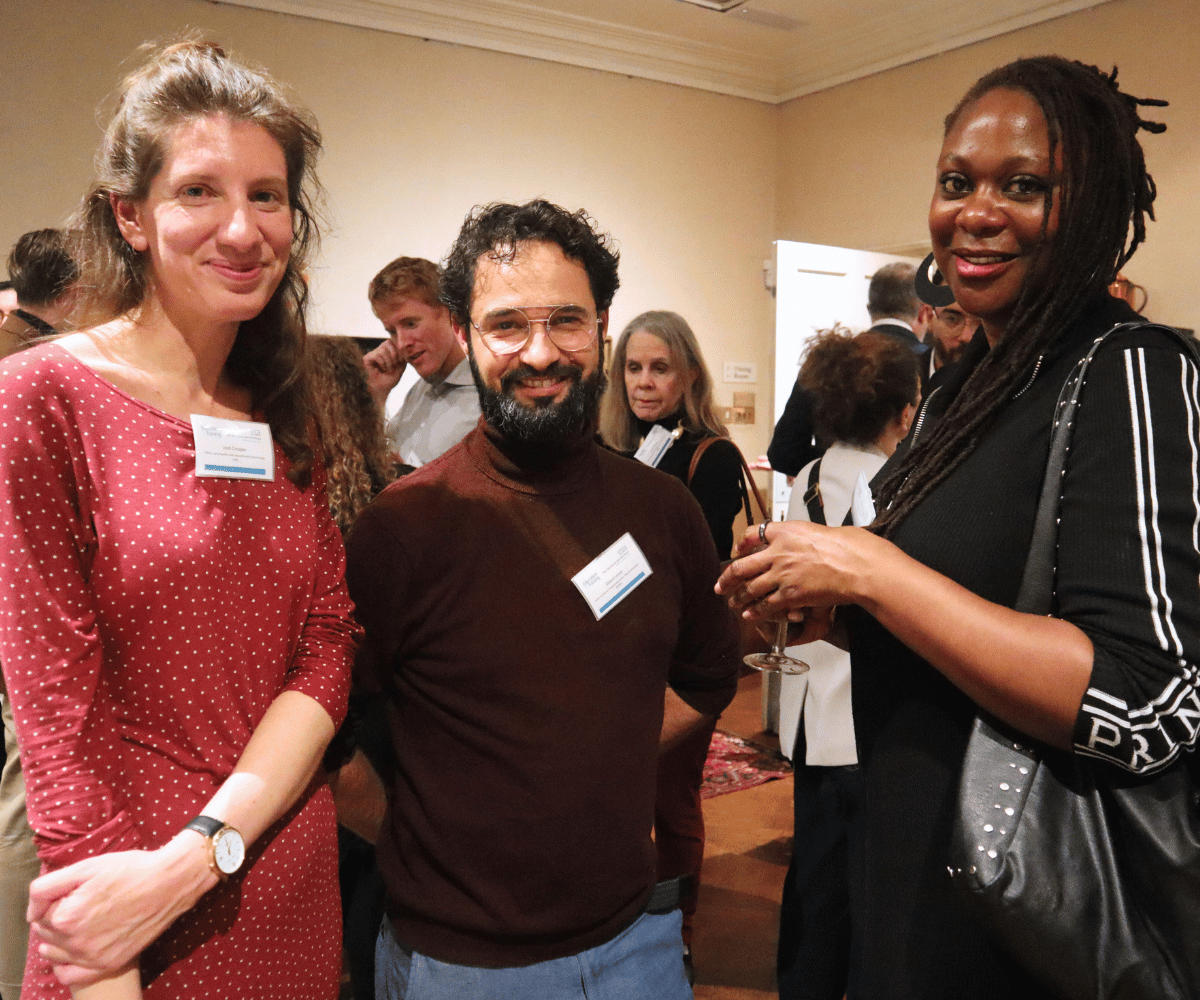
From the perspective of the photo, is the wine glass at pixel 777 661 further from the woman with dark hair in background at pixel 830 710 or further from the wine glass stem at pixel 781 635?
the woman with dark hair in background at pixel 830 710

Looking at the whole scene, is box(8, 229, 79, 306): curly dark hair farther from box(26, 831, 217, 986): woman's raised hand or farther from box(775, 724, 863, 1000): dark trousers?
box(775, 724, 863, 1000): dark trousers

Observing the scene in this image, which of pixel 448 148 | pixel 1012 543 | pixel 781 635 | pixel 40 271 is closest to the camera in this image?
pixel 1012 543

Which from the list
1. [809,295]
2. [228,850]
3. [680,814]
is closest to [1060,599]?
[228,850]

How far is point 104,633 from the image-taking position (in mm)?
1044

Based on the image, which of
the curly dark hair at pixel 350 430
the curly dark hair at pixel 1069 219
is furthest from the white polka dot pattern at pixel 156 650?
the curly dark hair at pixel 350 430

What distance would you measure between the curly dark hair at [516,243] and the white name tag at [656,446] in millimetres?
1709

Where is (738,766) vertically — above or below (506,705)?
below

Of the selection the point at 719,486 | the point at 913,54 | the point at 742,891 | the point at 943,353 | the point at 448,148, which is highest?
the point at 913,54

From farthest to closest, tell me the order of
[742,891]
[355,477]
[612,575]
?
[742,891] → [355,477] → [612,575]

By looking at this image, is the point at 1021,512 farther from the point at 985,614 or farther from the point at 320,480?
the point at 320,480

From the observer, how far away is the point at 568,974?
1.36 metres

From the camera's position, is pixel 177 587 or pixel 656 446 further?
pixel 656 446

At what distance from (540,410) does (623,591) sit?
318 millimetres

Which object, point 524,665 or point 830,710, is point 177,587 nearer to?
point 524,665
